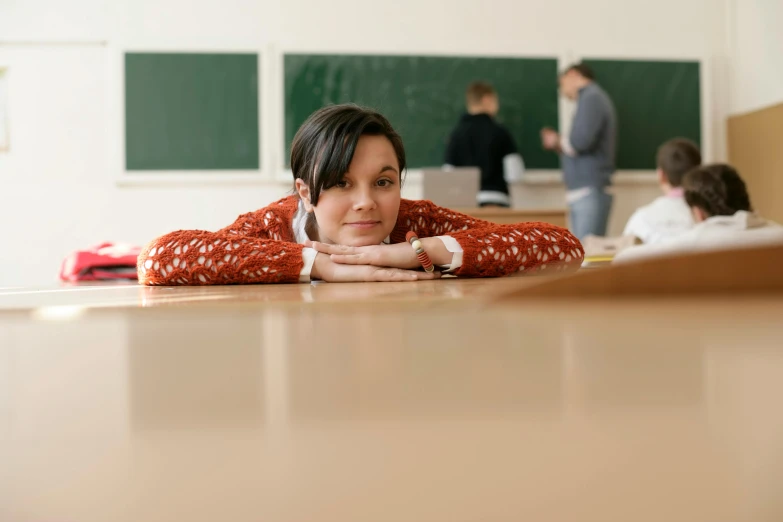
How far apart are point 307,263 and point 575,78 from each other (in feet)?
10.5

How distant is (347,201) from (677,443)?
1126 mm

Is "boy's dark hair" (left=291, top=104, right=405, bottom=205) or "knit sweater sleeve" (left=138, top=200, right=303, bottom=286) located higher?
"boy's dark hair" (left=291, top=104, right=405, bottom=205)

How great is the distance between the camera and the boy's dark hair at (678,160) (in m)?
3.18

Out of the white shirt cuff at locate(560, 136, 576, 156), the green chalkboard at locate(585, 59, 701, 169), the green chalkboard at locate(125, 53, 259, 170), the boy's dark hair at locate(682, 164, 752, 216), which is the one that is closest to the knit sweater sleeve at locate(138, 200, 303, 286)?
the boy's dark hair at locate(682, 164, 752, 216)

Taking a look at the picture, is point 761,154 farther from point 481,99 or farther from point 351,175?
point 351,175

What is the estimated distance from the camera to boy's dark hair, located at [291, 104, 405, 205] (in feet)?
4.17

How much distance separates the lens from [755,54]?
14.4 feet

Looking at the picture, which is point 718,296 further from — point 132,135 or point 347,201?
point 132,135

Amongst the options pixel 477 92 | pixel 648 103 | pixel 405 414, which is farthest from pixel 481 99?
pixel 405 414

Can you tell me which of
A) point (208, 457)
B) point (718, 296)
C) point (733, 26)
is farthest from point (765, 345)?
point (733, 26)

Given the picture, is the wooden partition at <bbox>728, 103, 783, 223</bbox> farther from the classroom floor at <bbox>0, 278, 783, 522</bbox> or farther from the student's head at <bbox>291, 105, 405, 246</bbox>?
the classroom floor at <bbox>0, 278, 783, 522</bbox>

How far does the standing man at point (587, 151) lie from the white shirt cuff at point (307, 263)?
3119 millimetres

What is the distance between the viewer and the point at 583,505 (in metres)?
0.20

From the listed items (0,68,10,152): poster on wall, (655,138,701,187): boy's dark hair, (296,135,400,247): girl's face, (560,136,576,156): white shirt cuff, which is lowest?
(296,135,400,247): girl's face
